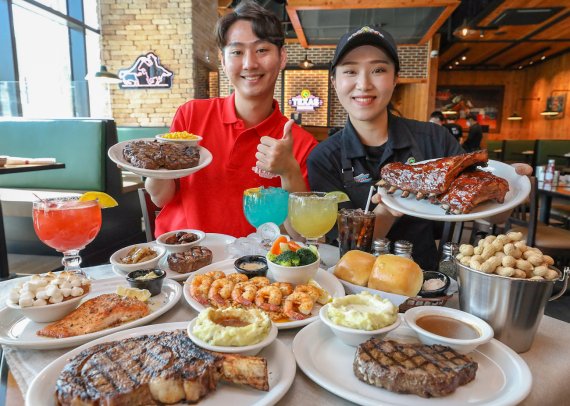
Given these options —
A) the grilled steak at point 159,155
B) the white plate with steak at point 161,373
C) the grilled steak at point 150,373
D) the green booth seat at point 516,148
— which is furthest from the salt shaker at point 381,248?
the green booth seat at point 516,148

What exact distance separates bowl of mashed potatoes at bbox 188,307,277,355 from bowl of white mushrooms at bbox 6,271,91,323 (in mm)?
403

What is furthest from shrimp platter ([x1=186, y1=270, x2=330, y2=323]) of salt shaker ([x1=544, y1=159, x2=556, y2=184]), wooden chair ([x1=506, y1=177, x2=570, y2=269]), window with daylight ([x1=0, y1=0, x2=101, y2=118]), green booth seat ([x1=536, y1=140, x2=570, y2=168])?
green booth seat ([x1=536, y1=140, x2=570, y2=168])

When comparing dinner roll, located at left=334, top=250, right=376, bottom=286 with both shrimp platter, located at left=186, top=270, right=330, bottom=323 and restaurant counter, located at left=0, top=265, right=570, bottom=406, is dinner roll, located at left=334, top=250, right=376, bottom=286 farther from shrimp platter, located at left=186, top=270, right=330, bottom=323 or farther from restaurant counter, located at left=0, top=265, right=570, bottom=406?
restaurant counter, located at left=0, top=265, right=570, bottom=406

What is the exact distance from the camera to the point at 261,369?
2.57ft

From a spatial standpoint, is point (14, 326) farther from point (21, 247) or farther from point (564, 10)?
point (564, 10)

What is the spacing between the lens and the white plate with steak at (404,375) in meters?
0.77

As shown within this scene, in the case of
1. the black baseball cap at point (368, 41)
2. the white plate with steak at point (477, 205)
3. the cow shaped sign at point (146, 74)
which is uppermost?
the cow shaped sign at point (146, 74)

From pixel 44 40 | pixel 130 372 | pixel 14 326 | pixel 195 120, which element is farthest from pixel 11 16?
pixel 130 372

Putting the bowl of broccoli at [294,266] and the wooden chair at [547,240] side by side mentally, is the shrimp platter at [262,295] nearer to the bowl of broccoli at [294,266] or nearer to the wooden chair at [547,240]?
the bowl of broccoli at [294,266]

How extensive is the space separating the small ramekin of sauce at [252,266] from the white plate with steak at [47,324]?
22 cm

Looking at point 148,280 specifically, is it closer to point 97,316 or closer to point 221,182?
point 97,316

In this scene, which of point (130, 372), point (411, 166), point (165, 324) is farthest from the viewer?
point (411, 166)

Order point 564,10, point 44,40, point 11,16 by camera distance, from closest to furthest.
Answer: point 11,16, point 44,40, point 564,10

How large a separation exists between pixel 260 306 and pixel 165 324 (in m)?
0.27
